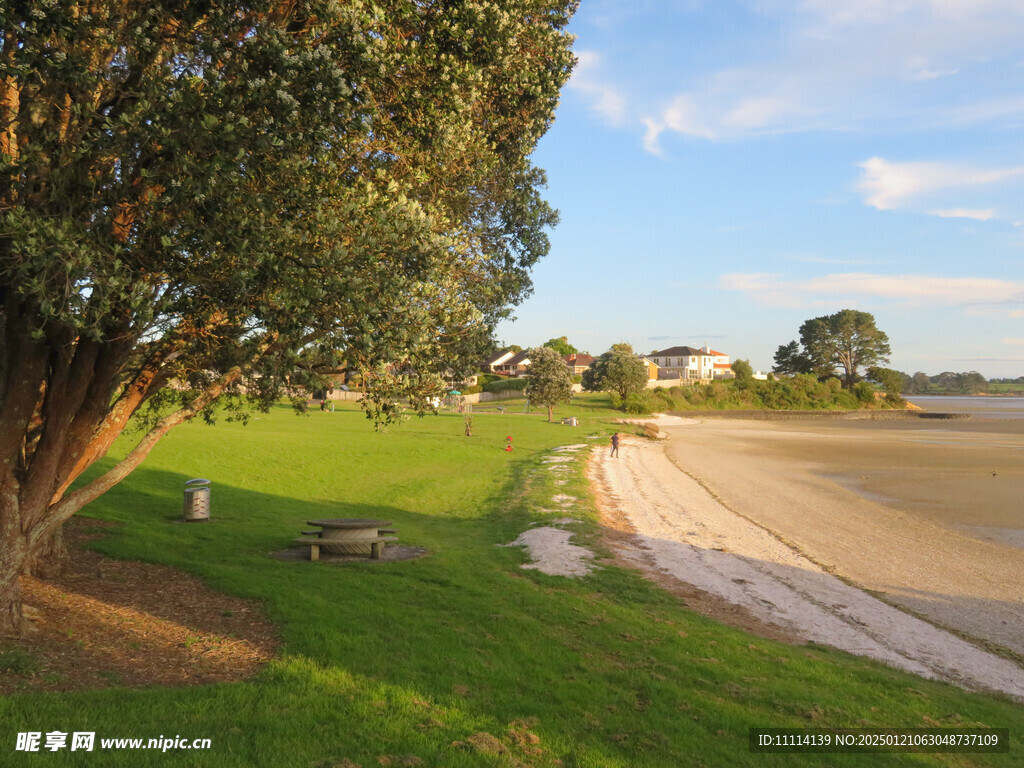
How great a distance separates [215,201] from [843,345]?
170447 mm

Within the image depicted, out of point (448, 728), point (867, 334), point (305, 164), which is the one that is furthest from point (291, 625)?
point (867, 334)

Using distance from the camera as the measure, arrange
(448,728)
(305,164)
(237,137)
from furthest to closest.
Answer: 1. (305,164)
2. (237,137)
3. (448,728)

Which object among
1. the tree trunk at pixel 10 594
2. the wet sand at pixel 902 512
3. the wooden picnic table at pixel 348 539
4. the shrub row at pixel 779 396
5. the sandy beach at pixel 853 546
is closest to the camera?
the tree trunk at pixel 10 594

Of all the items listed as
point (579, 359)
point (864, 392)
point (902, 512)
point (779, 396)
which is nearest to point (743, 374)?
point (779, 396)

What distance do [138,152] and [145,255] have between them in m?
1.52

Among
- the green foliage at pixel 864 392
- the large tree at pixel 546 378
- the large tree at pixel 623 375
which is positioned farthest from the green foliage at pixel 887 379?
the large tree at pixel 546 378

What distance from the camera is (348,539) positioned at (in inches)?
656

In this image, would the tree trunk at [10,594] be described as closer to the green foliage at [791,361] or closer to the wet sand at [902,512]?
the wet sand at [902,512]

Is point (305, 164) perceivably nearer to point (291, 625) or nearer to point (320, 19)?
point (320, 19)

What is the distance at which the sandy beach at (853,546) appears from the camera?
14023 mm

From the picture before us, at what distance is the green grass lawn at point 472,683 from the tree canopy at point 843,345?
15483 centimetres

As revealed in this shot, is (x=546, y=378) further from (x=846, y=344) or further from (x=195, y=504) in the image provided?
(x=846, y=344)

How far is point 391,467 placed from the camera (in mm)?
34906

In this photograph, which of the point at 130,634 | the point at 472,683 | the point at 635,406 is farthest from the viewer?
the point at 635,406
